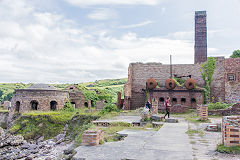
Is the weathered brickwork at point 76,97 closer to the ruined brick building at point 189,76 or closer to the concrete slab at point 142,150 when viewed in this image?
the ruined brick building at point 189,76

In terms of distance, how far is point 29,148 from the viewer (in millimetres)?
15922

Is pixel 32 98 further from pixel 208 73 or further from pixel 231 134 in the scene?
pixel 231 134

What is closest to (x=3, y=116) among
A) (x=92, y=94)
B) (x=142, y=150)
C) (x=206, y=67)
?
(x=92, y=94)

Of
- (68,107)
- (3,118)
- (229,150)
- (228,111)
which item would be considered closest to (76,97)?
(68,107)

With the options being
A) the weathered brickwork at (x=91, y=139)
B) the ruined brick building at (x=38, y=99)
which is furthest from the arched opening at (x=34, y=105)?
the weathered brickwork at (x=91, y=139)

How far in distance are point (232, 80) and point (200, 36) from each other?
9.11 m

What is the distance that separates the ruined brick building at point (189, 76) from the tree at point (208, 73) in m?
0.71

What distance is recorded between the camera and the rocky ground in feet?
43.8

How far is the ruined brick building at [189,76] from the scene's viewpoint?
73.7 ft

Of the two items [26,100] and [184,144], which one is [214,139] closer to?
[184,144]

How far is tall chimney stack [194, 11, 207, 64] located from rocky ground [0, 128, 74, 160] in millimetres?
20466

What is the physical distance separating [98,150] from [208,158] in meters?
2.95

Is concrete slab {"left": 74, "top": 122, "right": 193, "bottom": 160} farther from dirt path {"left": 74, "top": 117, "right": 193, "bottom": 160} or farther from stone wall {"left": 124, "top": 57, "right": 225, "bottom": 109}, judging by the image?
stone wall {"left": 124, "top": 57, "right": 225, "bottom": 109}

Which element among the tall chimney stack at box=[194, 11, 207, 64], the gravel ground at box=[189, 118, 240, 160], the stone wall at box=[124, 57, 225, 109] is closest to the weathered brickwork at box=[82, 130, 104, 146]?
the gravel ground at box=[189, 118, 240, 160]
